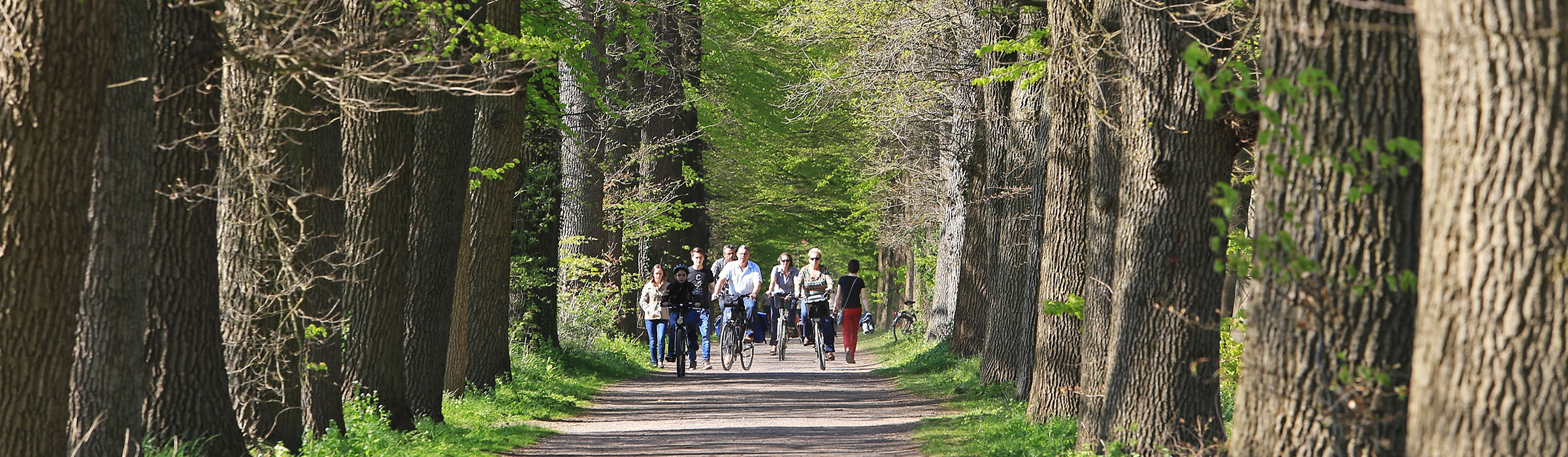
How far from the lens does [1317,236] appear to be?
4.86m

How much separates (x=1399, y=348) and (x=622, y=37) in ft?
64.5

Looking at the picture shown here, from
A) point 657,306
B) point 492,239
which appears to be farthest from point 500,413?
point 657,306

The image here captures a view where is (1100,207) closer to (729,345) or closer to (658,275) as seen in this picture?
(658,275)

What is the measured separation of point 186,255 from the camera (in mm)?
7730

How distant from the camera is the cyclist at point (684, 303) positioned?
1934 centimetres

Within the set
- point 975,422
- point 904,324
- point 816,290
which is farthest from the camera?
point 904,324

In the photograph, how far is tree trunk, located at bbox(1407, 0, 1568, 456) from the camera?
381cm

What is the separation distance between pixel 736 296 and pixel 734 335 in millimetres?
702

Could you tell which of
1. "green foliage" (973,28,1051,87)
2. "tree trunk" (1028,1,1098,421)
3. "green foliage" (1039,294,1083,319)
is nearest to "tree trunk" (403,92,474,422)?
"green foliage" (973,28,1051,87)

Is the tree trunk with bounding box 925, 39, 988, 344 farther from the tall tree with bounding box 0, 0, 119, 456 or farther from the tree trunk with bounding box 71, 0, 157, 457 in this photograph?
the tall tree with bounding box 0, 0, 119, 456

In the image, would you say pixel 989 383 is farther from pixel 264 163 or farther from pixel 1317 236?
pixel 1317 236

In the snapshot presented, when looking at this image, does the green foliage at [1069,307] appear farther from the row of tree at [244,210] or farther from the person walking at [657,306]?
the person walking at [657,306]

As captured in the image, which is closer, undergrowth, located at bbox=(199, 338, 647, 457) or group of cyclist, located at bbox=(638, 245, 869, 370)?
undergrowth, located at bbox=(199, 338, 647, 457)

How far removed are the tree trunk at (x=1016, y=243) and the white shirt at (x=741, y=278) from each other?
390 centimetres
